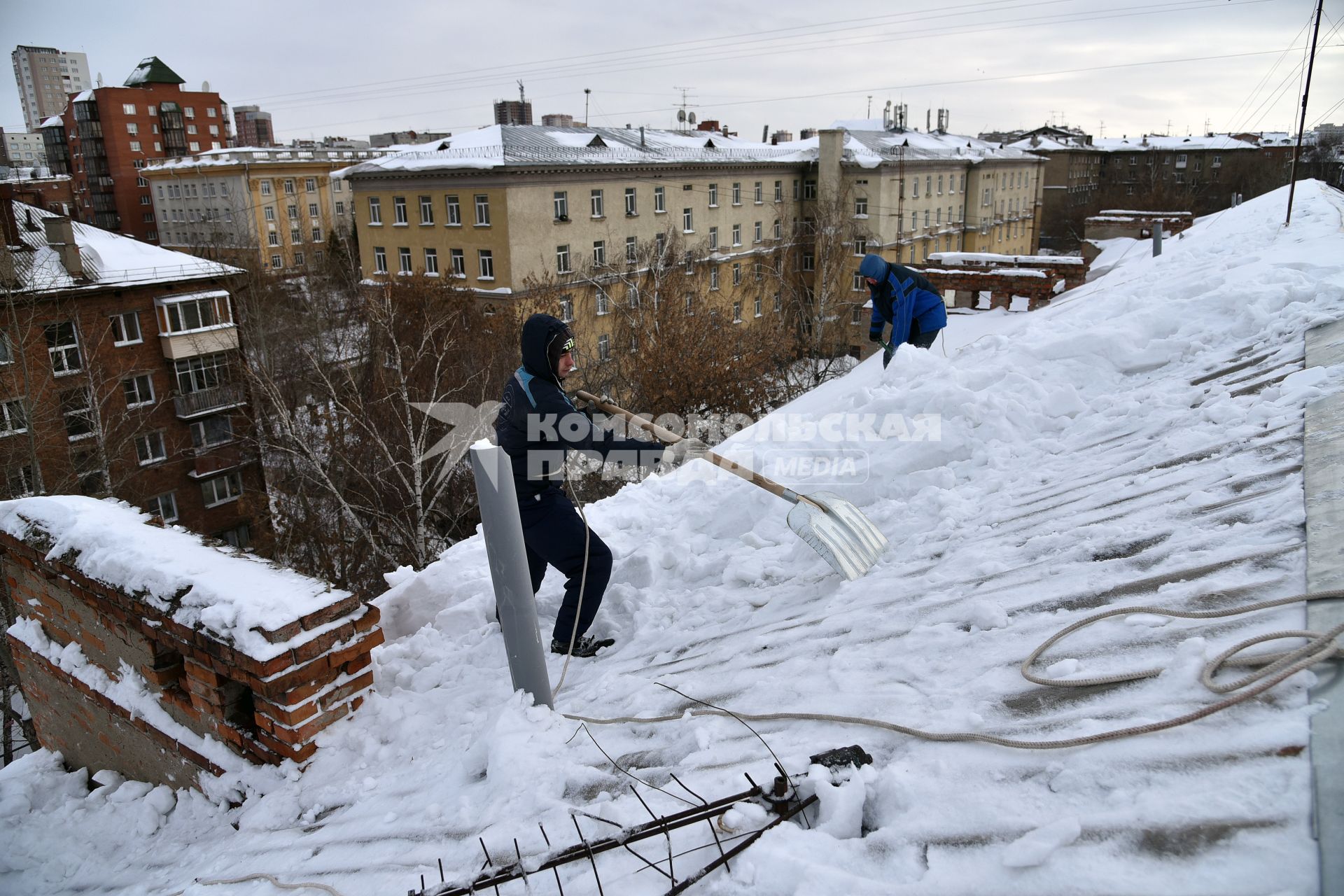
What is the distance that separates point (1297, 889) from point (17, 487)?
69.3 ft

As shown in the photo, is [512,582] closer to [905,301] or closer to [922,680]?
[922,680]

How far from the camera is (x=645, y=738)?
2721 mm

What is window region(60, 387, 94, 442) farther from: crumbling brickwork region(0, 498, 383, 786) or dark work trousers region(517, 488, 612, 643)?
dark work trousers region(517, 488, 612, 643)

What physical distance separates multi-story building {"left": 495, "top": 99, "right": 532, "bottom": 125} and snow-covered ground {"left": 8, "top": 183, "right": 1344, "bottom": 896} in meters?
34.2

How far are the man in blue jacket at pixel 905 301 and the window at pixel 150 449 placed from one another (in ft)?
67.5

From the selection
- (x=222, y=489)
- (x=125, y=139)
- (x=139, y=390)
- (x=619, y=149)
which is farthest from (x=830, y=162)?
(x=125, y=139)

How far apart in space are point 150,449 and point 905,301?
70.5 feet

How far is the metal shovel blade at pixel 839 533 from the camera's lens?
3.67 metres

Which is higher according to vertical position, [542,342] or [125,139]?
[125,139]

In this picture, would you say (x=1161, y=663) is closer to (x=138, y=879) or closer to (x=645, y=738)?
(x=645, y=738)

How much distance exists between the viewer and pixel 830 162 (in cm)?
3366

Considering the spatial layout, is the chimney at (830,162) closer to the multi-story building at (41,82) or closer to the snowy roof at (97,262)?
the snowy roof at (97,262)

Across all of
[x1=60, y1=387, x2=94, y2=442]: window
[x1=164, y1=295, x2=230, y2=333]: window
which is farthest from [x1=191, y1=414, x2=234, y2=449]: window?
[x1=60, y1=387, x2=94, y2=442]: window

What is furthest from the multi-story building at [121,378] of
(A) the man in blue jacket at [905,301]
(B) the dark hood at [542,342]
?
(B) the dark hood at [542,342]
